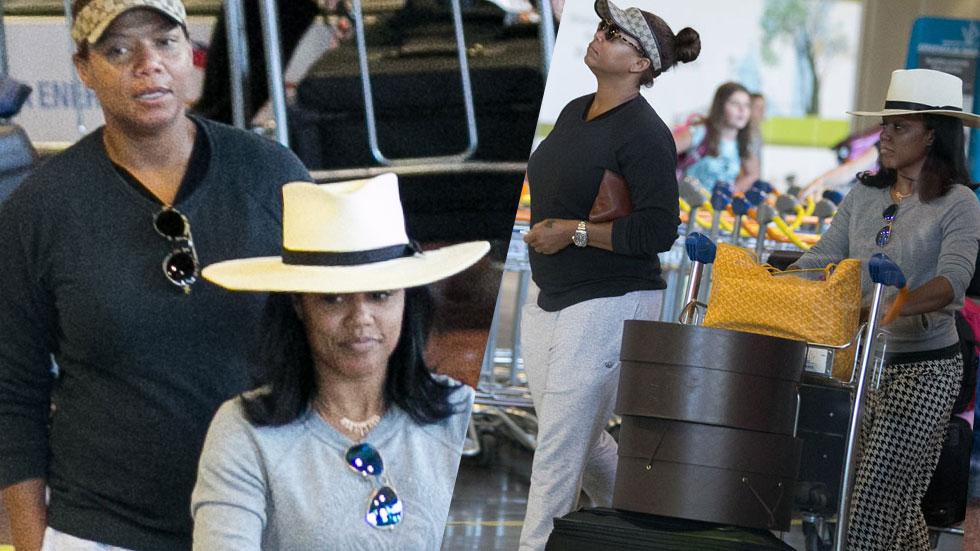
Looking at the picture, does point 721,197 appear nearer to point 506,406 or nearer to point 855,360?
point 506,406

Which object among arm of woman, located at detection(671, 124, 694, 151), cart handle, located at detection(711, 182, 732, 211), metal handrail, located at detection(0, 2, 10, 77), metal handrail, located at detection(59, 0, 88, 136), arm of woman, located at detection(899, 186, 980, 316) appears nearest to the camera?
metal handrail, located at detection(59, 0, 88, 136)

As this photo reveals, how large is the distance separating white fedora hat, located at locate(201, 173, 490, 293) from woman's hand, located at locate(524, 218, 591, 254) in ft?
2.57

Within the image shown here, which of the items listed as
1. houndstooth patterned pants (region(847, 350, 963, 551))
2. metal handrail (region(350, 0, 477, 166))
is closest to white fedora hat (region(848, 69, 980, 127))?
houndstooth patterned pants (region(847, 350, 963, 551))

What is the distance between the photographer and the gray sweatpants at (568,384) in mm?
3123

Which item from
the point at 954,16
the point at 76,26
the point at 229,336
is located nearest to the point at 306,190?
the point at 229,336

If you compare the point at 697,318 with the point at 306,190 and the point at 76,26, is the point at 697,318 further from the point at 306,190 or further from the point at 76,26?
the point at 76,26

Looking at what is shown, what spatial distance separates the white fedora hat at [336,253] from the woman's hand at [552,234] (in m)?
0.78


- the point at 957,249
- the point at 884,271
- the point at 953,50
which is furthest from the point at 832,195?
the point at 884,271

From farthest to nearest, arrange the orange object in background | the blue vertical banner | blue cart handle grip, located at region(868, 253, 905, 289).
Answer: the orange object in background, the blue vertical banner, blue cart handle grip, located at region(868, 253, 905, 289)

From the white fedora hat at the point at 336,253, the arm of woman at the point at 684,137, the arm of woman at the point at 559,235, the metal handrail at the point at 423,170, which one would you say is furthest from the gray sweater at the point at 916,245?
the arm of woman at the point at 684,137

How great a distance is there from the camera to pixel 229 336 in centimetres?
230

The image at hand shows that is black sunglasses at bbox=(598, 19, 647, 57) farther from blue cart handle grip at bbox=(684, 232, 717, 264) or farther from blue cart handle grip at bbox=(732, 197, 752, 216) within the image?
blue cart handle grip at bbox=(732, 197, 752, 216)

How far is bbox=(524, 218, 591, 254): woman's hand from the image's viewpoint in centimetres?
308

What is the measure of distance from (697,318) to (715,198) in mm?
928
